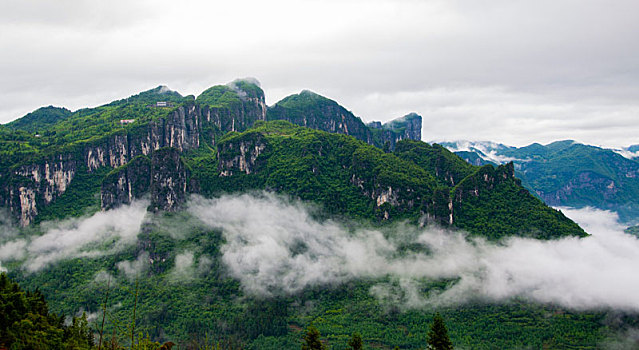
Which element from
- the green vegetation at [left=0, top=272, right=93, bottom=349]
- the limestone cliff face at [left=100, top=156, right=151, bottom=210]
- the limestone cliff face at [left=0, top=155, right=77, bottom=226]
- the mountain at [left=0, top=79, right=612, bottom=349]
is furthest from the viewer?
the limestone cliff face at [left=100, top=156, right=151, bottom=210]

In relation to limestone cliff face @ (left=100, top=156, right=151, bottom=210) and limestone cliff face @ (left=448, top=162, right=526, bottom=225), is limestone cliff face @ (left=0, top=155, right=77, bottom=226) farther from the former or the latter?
limestone cliff face @ (left=448, top=162, right=526, bottom=225)

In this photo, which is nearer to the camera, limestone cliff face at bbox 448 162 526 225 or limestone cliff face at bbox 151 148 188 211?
Answer: limestone cliff face at bbox 448 162 526 225

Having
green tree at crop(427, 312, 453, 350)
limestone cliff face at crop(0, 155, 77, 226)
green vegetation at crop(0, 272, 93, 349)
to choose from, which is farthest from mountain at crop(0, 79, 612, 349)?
green vegetation at crop(0, 272, 93, 349)

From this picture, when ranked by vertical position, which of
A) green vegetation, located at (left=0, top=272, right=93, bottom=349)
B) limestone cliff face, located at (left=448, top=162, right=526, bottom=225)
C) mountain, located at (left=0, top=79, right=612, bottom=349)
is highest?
limestone cliff face, located at (left=448, top=162, right=526, bottom=225)

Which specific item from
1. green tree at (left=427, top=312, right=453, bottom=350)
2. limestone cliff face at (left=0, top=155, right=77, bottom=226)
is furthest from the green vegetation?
limestone cliff face at (left=0, top=155, right=77, bottom=226)

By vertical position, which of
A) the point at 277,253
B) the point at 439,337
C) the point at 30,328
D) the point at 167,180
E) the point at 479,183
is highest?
the point at 167,180

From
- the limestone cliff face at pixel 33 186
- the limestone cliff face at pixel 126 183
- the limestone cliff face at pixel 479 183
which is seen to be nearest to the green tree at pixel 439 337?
the limestone cliff face at pixel 479 183

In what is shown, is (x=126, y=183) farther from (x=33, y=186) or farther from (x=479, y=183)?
(x=479, y=183)

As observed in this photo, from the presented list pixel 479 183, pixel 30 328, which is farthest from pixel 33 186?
pixel 479 183

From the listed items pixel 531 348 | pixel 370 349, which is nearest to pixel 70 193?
pixel 370 349

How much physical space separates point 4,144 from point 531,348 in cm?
21218

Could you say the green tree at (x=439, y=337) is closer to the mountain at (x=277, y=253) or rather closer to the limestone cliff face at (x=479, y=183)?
the mountain at (x=277, y=253)

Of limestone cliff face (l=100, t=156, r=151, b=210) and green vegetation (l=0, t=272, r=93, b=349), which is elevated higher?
limestone cliff face (l=100, t=156, r=151, b=210)

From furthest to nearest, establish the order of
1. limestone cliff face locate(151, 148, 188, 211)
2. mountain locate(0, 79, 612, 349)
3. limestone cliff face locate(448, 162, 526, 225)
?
limestone cliff face locate(151, 148, 188, 211) < limestone cliff face locate(448, 162, 526, 225) < mountain locate(0, 79, 612, 349)
